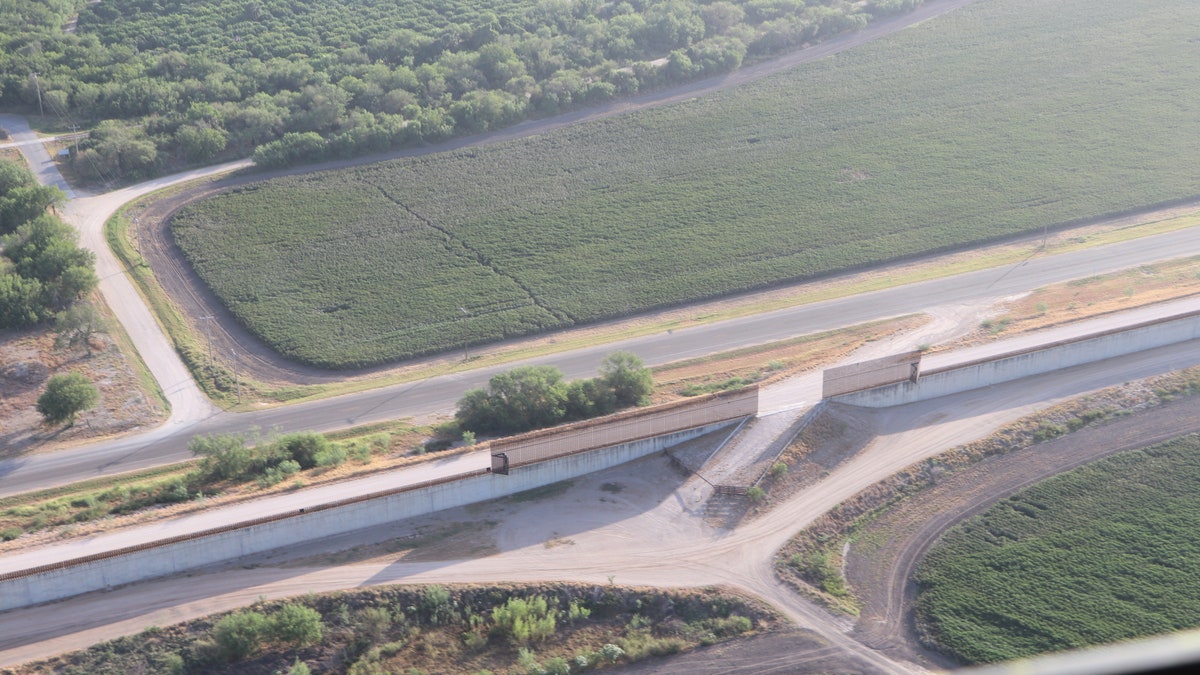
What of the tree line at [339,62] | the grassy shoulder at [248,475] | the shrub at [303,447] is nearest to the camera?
the grassy shoulder at [248,475]

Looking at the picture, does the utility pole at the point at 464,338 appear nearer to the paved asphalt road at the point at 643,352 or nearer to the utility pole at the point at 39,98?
the paved asphalt road at the point at 643,352

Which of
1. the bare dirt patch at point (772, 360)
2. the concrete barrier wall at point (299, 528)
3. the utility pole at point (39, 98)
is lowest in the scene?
the concrete barrier wall at point (299, 528)

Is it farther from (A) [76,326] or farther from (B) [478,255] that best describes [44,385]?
(B) [478,255]

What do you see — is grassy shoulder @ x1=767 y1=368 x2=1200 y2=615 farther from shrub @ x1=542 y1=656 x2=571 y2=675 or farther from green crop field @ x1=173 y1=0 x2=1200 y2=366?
green crop field @ x1=173 y1=0 x2=1200 y2=366

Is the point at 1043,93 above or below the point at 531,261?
above

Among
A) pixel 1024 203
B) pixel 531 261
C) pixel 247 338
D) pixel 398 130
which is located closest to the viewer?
pixel 247 338

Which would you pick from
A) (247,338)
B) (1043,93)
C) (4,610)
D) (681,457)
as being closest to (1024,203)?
(1043,93)

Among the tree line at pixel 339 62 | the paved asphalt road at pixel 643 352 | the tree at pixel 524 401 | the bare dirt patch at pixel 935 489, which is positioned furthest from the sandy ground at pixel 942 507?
the tree line at pixel 339 62

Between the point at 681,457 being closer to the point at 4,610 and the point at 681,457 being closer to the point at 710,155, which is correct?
the point at 4,610
